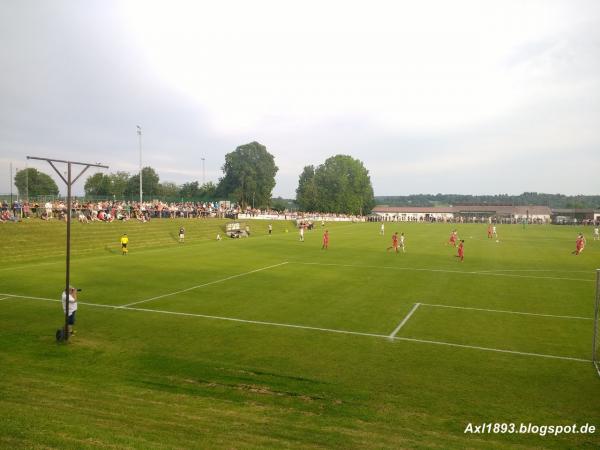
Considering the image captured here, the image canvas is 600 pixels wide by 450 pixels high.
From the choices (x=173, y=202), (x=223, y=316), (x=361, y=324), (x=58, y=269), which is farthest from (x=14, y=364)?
(x=173, y=202)

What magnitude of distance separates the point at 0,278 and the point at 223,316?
14028 millimetres

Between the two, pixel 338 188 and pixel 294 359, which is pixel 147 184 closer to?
pixel 338 188

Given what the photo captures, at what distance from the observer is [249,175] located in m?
103

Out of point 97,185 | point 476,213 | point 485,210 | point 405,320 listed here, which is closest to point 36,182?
point 97,185

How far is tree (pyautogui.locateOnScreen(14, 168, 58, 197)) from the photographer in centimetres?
9712

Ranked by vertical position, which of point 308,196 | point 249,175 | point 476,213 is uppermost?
point 249,175

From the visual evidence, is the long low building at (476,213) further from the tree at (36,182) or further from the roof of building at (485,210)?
the tree at (36,182)

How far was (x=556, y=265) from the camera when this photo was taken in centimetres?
3000

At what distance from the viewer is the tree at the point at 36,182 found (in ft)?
319

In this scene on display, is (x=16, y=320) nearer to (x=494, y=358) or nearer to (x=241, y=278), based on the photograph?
(x=241, y=278)

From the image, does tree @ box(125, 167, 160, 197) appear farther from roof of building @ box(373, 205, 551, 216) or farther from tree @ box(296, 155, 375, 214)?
roof of building @ box(373, 205, 551, 216)

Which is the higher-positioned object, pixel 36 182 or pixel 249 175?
pixel 249 175

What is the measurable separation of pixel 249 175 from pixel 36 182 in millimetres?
49240

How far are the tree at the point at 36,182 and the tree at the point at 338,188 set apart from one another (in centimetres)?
6365
